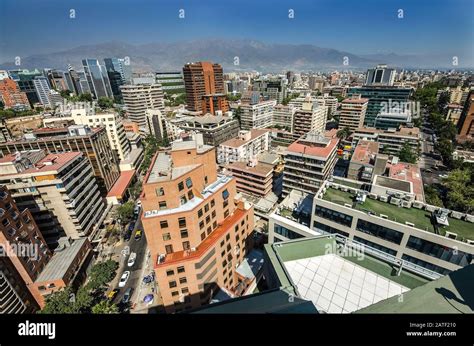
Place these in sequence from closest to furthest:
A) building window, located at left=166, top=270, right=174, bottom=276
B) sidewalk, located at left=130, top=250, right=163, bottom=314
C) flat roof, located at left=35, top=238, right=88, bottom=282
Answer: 1. building window, located at left=166, top=270, right=174, bottom=276
2. flat roof, located at left=35, top=238, right=88, bottom=282
3. sidewalk, located at left=130, top=250, right=163, bottom=314

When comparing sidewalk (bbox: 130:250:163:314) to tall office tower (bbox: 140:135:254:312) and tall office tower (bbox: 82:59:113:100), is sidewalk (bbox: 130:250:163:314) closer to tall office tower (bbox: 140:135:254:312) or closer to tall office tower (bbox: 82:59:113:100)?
tall office tower (bbox: 140:135:254:312)

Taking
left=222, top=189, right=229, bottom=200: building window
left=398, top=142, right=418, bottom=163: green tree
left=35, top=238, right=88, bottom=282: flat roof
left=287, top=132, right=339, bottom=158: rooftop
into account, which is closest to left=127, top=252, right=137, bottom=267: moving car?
left=35, top=238, right=88, bottom=282: flat roof

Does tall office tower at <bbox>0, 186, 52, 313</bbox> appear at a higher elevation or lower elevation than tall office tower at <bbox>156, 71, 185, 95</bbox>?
lower

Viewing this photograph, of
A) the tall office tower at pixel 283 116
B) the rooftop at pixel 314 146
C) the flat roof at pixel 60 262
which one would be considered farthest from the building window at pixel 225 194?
the tall office tower at pixel 283 116

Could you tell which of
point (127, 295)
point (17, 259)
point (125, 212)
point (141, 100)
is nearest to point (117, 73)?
point (141, 100)

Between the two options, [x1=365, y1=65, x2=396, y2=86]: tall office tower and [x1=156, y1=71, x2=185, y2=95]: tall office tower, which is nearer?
[x1=365, y1=65, x2=396, y2=86]: tall office tower

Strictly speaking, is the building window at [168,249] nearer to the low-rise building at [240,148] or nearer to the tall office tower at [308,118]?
the low-rise building at [240,148]

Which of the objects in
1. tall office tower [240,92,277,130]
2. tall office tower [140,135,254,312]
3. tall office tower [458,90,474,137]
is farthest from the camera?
tall office tower [240,92,277,130]
